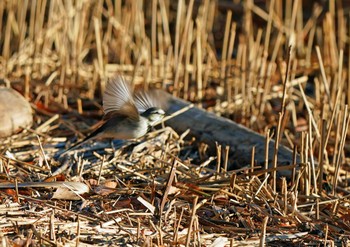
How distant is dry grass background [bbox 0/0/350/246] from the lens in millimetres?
4297

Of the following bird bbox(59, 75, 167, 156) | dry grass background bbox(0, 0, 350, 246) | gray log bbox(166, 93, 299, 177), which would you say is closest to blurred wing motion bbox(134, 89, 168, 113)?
bird bbox(59, 75, 167, 156)

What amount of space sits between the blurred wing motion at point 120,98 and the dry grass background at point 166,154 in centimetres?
36

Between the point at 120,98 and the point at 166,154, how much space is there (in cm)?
62

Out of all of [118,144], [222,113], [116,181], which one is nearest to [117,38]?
[222,113]

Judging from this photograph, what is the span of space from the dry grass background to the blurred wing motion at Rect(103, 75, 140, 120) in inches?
14.2

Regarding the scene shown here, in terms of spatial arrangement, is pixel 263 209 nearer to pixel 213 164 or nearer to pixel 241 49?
pixel 213 164

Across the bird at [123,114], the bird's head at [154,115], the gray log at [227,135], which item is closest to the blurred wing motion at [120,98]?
the bird at [123,114]

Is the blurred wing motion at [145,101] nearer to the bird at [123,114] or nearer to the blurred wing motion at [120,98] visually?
the bird at [123,114]

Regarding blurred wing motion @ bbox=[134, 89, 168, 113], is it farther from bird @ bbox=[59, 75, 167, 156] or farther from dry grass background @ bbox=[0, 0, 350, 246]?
dry grass background @ bbox=[0, 0, 350, 246]

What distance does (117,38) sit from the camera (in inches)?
358

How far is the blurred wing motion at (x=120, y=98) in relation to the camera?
5.06m

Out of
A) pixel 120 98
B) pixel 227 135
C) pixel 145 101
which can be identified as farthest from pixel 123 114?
pixel 227 135

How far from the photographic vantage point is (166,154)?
5.52m

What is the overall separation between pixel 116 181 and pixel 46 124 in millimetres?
1500
